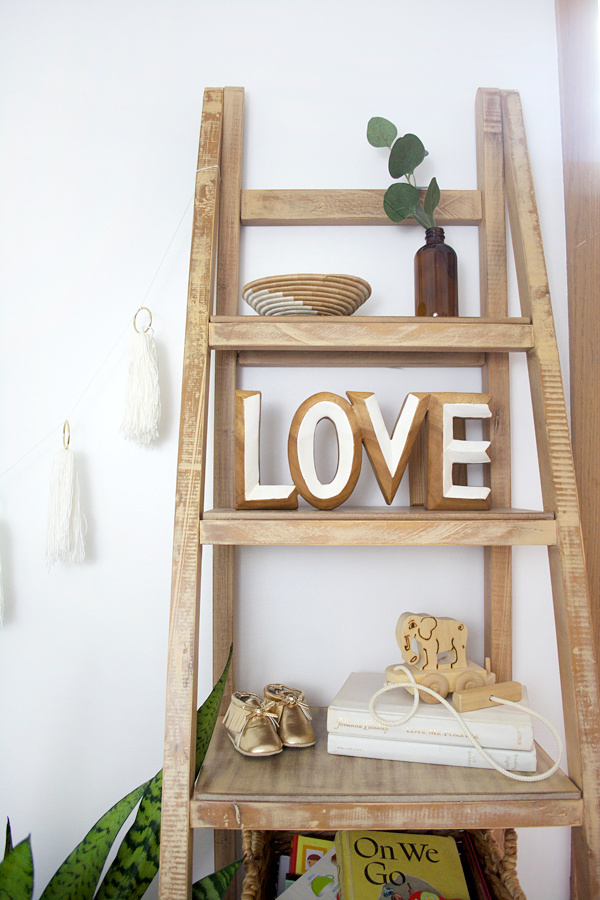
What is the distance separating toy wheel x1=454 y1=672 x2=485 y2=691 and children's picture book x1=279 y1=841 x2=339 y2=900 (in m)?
0.33

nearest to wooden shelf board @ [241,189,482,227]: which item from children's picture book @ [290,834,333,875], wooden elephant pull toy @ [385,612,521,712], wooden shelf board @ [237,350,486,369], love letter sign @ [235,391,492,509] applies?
wooden shelf board @ [237,350,486,369]

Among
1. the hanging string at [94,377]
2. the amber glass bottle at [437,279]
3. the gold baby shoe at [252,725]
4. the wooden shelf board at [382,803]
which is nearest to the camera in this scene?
the wooden shelf board at [382,803]

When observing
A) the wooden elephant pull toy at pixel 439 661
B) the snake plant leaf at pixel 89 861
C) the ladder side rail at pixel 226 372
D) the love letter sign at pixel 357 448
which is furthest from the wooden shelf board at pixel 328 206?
the snake plant leaf at pixel 89 861

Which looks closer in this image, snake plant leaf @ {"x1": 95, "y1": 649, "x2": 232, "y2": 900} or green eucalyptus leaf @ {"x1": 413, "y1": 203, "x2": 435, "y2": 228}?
snake plant leaf @ {"x1": 95, "y1": 649, "x2": 232, "y2": 900}

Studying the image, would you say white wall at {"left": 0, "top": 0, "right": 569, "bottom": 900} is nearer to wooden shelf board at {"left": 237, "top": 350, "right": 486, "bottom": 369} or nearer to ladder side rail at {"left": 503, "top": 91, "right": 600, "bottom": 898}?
wooden shelf board at {"left": 237, "top": 350, "right": 486, "bottom": 369}

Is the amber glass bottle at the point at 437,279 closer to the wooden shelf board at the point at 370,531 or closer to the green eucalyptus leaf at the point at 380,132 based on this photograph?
Answer: the green eucalyptus leaf at the point at 380,132

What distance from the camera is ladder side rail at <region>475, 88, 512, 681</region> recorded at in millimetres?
1076

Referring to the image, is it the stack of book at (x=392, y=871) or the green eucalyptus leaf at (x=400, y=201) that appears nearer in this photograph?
the stack of book at (x=392, y=871)

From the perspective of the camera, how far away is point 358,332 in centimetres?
90

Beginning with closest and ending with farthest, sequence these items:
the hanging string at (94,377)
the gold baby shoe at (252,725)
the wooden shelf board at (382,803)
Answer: the wooden shelf board at (382,803), the gold baby shoe at (252,725), the hanging string at (94,377)

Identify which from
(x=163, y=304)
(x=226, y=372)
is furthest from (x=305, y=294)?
(x=163, y=304)

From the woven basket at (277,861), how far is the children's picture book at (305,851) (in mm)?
38

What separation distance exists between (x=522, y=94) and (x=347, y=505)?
0.87 meters

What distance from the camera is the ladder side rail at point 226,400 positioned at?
108 centimetres
